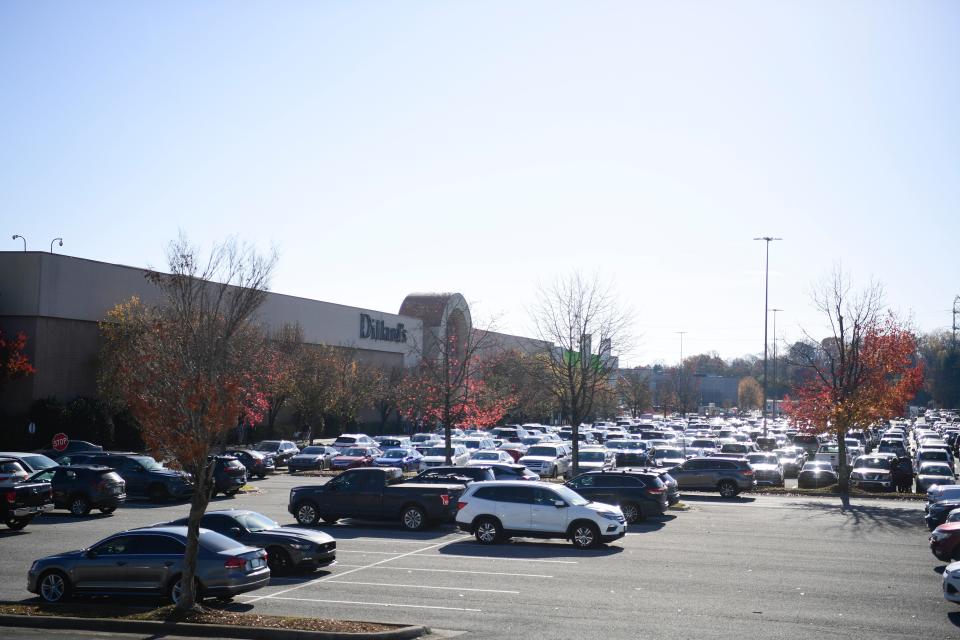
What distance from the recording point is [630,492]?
87.6 ft

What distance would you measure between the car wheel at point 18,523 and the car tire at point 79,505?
3050 millimetres

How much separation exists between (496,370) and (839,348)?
34460 mm

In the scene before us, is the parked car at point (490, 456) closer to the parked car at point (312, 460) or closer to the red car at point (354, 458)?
the red car at point (354, 458)

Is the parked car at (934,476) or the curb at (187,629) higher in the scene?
the parked car at (934,476)

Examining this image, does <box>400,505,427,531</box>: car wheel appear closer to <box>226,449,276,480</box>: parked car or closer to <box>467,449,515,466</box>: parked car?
<box>467,449,515,466</box>: parked car

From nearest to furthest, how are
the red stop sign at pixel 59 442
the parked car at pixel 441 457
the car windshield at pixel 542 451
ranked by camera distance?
the red stop sign at pixel 59 442, the parked car at pixel 441 457, the car windshield at pixel 542 451

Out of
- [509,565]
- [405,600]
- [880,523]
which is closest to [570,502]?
[509,565]

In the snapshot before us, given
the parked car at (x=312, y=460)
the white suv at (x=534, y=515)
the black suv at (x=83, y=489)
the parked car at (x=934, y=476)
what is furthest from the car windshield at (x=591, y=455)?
the black suv at (x=83, y=489)

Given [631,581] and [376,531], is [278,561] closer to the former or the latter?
[631,581]

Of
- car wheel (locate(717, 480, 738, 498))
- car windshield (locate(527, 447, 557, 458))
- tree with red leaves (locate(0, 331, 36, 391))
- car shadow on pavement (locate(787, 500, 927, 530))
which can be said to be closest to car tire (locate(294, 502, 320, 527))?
car shadow on pavement (locate(787, 500, 927, 530))

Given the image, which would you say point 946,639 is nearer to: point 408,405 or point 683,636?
point 683,636

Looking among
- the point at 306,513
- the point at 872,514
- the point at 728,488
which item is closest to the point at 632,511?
the point at 872,514

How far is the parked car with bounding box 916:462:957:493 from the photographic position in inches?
1395

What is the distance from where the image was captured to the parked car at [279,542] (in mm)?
17672
